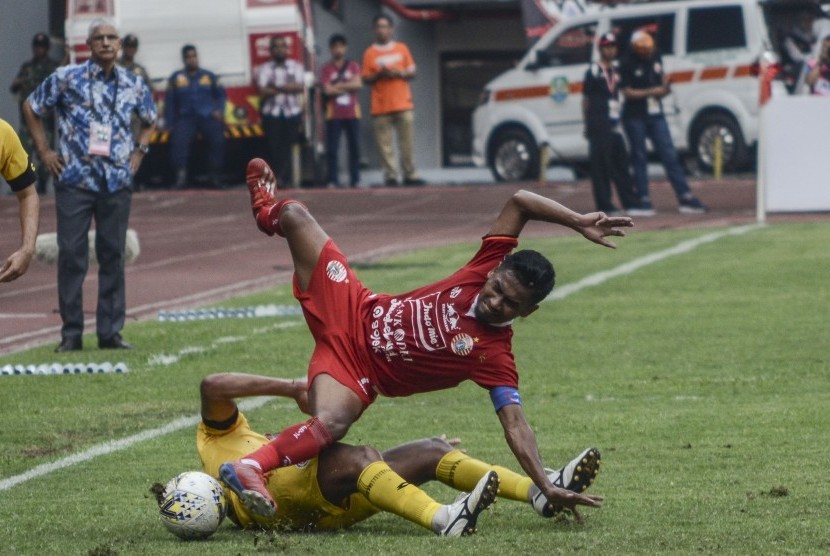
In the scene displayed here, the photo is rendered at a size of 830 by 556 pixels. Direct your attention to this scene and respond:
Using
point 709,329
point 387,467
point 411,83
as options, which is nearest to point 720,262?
point 709,329

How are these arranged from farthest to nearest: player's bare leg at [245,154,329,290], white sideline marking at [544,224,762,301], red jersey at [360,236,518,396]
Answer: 1. white sideline marking at [544,224,762,301]
2. player's bare leg at [245,154,329,290]
3. red jersey at [360,236,518,396]

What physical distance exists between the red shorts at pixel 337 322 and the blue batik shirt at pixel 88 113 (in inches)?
186

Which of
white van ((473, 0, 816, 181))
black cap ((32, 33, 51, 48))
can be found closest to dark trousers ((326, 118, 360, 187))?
white van ((473, 0, 816, 181))

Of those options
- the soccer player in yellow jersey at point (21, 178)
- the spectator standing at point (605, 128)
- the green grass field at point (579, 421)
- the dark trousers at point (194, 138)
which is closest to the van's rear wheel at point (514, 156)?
the dark trousers at point (194, 138)

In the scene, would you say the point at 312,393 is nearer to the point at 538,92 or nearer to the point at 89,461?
the point at 89,461

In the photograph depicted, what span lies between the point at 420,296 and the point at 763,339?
5.89 m

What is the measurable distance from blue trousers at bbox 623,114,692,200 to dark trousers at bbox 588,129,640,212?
5.3 inches

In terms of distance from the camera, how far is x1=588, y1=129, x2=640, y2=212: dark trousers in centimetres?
2280

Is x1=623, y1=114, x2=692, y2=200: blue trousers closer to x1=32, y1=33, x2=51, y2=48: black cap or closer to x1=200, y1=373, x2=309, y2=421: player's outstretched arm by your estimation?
x1=32, y1=33, x2=51, y2=48: black cap

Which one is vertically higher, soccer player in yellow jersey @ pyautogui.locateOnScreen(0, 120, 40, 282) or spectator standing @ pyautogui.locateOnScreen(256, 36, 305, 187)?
soccer player in yellow jersey @ pyautogui.locateOnScreen(0, 120, 40, 282)

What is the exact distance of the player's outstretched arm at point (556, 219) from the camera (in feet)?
23.2

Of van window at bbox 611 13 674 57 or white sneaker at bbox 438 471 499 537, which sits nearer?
white sneaker at bbox 438 471 499 537

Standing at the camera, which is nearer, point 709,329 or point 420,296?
point 420,296

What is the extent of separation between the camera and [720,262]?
17781 mm
